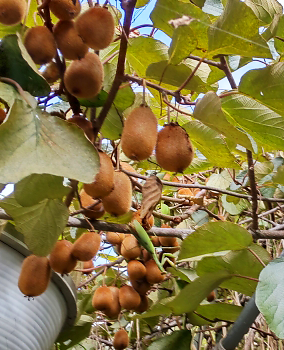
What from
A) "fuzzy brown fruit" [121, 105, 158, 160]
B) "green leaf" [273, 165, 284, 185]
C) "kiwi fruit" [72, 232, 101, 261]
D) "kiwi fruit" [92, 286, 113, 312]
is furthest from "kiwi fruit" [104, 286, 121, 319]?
"fuzzy brown fruit" [121, 105, 158, 160]

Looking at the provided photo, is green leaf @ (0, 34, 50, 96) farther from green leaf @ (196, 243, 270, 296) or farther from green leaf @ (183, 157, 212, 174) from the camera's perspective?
green leaf @ (183, 157, 212, 174)

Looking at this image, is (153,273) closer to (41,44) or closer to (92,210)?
(92,210)

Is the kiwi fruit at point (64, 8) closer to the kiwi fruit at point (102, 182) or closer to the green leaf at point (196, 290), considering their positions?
the kiwi fruit at point (102, 182)

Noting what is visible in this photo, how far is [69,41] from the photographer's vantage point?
0.47m

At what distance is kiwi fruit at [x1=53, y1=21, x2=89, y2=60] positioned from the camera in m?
0.47

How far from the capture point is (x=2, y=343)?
590mm

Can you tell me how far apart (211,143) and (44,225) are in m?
0.27

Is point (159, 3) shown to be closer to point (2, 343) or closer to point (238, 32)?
point (238, 32)

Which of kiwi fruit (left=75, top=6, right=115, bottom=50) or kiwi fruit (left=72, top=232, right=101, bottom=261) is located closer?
kiwi fruit (left=75, top=6, right=115, bottom=50)

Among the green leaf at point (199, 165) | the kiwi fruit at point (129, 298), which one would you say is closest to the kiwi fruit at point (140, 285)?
the kiwi fruit at point (129, 298)

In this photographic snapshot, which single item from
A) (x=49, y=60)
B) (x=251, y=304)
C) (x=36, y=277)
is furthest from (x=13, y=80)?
(x=251, y=304)

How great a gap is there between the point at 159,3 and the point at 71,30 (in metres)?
0.12

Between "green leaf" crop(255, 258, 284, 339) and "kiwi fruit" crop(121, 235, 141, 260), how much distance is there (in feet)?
1.25

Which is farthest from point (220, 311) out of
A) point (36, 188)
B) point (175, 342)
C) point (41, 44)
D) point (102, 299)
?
point (41, 44)
